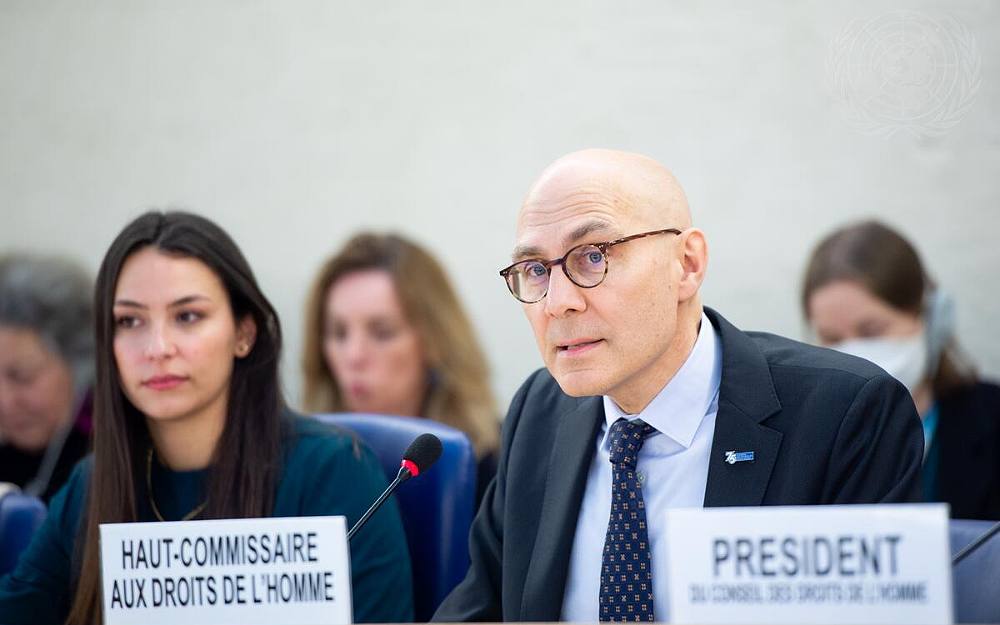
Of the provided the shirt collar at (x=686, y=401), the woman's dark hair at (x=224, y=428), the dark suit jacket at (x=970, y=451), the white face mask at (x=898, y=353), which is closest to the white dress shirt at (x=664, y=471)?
the shirt collar at (x=686, y=401)

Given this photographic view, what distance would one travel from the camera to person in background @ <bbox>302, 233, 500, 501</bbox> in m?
3.65

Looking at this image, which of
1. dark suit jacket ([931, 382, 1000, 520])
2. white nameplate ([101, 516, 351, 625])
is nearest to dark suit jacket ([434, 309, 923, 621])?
white nameplate ([101, 516, 351, 625])

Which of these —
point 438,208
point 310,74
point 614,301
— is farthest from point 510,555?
point 310,74

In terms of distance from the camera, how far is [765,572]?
1369 millimetres

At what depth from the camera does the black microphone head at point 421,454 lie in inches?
74.7

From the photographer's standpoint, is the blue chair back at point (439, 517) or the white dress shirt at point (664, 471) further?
the blue chair back at point (439, 517)

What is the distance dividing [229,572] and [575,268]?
734 mm

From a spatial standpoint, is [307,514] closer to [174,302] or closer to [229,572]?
[174,302]

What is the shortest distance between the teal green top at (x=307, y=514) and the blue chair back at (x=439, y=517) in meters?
0.09

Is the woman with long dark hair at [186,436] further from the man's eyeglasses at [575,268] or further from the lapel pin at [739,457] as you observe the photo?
the lapel pin at [739,457]

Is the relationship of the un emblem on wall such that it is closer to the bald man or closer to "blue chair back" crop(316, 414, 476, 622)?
the bald man

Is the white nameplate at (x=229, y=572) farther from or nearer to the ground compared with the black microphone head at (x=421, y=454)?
nearer to the ground

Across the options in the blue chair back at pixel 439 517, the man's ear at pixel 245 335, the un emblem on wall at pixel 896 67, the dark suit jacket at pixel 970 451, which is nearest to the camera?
the blue chair back at pixel 439 517

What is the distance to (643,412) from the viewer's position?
6.38ft
